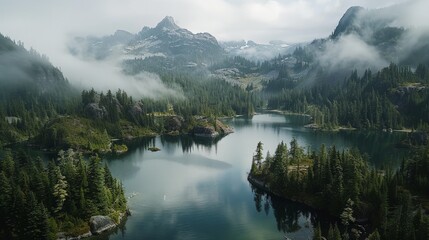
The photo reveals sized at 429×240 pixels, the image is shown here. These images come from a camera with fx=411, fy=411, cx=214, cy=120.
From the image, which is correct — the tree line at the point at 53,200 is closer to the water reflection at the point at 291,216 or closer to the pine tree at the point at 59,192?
the pine tree at the point at 59,192

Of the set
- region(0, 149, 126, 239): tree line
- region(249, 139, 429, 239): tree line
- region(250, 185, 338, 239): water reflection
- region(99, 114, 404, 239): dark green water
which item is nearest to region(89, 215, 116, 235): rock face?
region(0, 149, 126, 239): tree line

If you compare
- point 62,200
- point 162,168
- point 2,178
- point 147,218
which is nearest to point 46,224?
point 62,200

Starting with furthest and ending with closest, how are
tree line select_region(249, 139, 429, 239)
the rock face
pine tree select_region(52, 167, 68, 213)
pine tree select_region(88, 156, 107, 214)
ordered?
pine tree select_region(88, 156, 107, 214) → the rock face → pine tree select_region(52, 167, 68, 213) → tree line select_region(249, 139, 429, 239)

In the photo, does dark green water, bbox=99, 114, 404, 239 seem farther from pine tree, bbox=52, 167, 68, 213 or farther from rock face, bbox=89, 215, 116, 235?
pine tree, bbox=52, 167, 68, 213

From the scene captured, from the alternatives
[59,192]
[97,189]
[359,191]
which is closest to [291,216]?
[359,191]

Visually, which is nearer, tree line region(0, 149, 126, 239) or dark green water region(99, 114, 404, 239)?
tree line region(0, 149, 126, 239)

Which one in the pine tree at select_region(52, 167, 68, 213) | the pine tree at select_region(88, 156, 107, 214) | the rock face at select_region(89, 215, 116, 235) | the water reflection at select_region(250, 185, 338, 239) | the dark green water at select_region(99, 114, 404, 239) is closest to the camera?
the pine tree at select_region(52, 167, 68, 213)

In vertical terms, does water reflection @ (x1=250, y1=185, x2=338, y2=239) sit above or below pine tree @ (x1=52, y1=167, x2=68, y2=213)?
below

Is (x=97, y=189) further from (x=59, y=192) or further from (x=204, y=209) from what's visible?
(x=204, y=209)

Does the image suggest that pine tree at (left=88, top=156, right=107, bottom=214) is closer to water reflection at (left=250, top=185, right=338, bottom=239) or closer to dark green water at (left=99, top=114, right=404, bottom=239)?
dark green water at (left=99, top=114, right=404, bottom=239)

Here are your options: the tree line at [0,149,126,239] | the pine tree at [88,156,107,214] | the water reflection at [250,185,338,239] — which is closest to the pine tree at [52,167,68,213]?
the tree line at [0,149,126,239]
